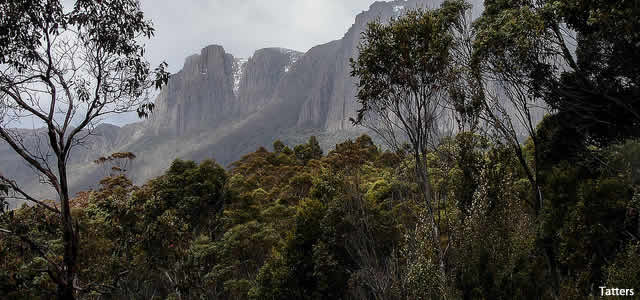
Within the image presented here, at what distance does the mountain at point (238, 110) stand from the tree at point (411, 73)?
8979 cm

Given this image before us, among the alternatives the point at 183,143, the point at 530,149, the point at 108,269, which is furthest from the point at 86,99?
the point at 183,143

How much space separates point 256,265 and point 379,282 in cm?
1074

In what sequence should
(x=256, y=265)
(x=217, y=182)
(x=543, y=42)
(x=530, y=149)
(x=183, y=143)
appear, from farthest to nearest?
(x=183, y=143)
(x=217, y=182)
(x=256, y=265)
(x=530, y=149)
(x=543, y=42)

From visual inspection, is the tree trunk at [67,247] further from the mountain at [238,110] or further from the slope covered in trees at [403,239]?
the mountain at [238,110]

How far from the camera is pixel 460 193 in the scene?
1229 centimetres

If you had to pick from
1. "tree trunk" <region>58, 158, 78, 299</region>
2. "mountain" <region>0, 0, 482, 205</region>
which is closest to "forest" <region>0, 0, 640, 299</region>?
"tree trunk" <region>58, 158, 78, 299</region>

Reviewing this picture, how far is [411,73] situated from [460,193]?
591 cm

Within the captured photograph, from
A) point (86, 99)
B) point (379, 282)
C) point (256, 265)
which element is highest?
point (86, 99)

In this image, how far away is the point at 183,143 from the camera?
128625 mm

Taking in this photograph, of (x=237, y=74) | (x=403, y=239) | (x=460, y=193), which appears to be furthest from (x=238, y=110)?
(x=460, y=193)

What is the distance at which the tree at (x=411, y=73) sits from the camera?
26.5ft

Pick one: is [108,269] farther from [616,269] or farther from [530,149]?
[530,149]

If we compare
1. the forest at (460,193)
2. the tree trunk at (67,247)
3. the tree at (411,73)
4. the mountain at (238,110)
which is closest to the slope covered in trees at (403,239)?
the forest at (460,193)

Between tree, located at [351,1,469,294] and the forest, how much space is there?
36 mm
